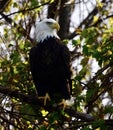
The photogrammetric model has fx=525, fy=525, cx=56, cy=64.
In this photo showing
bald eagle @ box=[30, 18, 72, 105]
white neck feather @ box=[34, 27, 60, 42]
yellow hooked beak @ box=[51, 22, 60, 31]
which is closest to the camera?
bald eagle @ box=[30, 18, 72, 105]

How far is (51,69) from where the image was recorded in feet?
19.9

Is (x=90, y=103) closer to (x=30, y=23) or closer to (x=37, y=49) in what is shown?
(x=37, y=49)

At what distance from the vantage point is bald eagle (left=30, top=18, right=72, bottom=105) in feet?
19.8

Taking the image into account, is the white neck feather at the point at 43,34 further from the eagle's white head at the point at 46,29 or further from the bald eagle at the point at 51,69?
the bald eagle at the point at 51,69

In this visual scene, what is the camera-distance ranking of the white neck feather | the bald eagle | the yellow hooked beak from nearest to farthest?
1. the bald eagle
2. the white neck feather
3. the yellow hooked beak

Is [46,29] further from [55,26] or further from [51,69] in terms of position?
[51,69]

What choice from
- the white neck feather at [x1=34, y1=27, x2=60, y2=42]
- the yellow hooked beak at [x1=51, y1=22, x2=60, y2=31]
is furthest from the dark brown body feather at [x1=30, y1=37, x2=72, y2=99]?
the yellow hooked beak at [x1=51, y1=22, x2=60, y2=31]

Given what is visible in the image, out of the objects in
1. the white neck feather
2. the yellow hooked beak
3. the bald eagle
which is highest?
the yellow hooked beak

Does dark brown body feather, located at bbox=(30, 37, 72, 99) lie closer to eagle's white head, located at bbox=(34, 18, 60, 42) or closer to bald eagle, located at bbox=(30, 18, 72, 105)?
bald eagle, located at bbox=(30, 18, 72, 105)

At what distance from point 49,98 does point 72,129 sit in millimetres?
688

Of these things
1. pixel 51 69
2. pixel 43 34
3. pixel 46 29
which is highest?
pixel 46 29

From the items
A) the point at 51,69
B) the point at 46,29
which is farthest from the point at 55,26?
the point at 51,69

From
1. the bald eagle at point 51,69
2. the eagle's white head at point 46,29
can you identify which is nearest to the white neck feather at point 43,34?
the eagle's white head at point 46,29

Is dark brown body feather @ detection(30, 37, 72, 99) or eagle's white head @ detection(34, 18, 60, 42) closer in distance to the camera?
dark brown body feather @ detection(30, 37, 72, 99)
